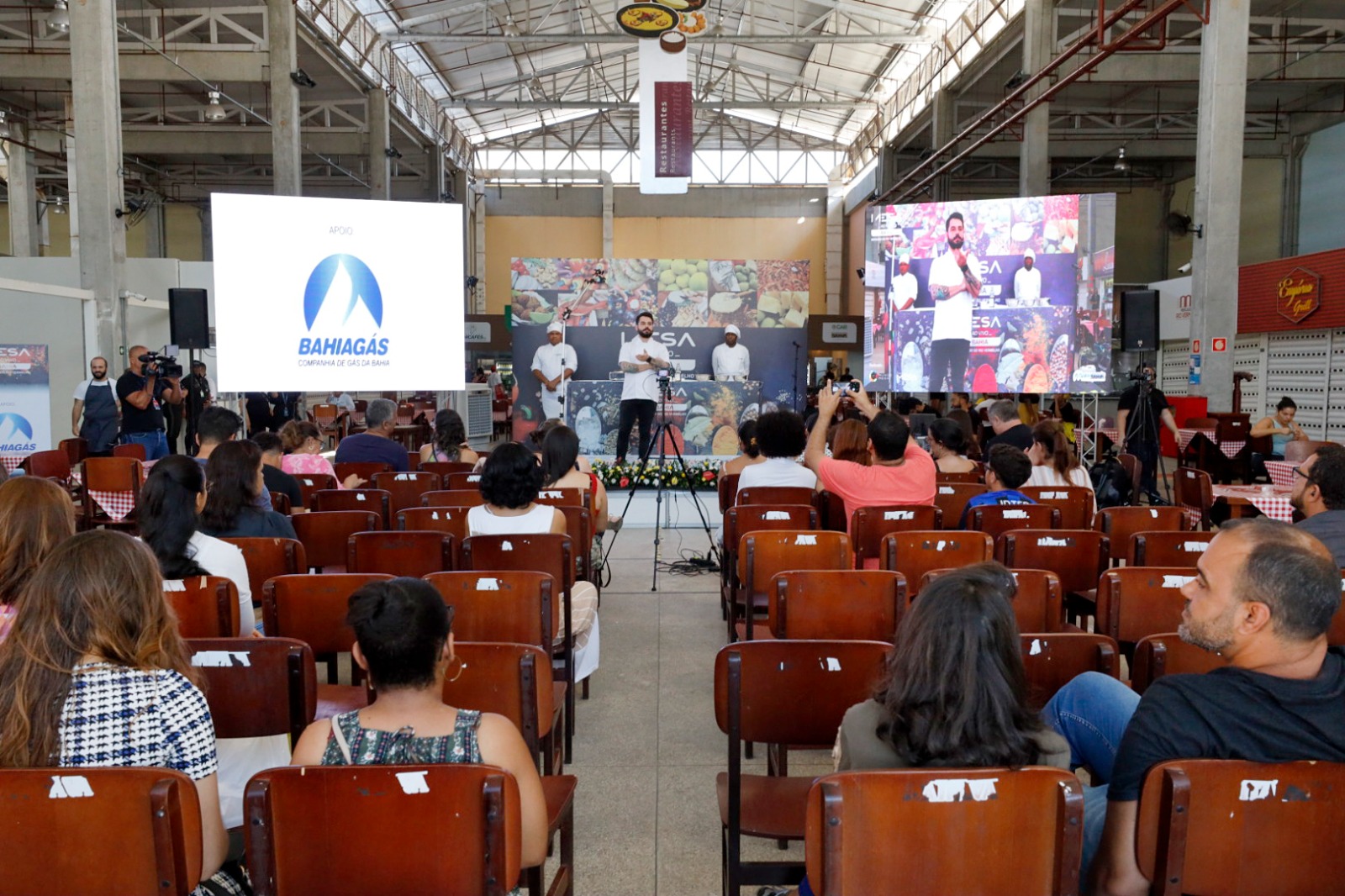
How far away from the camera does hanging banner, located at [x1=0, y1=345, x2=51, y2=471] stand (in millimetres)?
10359

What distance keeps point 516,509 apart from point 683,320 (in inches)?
673

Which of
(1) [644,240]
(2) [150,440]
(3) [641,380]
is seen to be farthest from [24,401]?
(1) [644,240]

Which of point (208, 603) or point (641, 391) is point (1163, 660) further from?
point (641, 391)

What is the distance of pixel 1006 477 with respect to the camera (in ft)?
14.0

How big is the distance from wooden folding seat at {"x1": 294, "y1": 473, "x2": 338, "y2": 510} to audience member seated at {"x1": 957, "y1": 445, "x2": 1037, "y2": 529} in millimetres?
3424

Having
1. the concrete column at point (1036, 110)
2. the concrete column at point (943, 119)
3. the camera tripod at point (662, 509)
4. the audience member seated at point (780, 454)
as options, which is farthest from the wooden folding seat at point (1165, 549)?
the concrete column at point (943, 119)

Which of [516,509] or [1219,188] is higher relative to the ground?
[1219,188]

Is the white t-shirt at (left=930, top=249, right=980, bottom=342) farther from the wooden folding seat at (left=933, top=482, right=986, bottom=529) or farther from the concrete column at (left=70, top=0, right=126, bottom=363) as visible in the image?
the concrete column at (left=70, top=0, right=126, bottom=363)

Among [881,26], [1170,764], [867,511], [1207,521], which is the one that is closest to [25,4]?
[881,26]

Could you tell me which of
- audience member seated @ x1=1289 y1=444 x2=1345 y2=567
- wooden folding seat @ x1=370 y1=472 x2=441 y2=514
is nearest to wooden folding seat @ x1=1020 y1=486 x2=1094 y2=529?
audience member seated @ x1=1289 y1=444 x2=1345 y2=567

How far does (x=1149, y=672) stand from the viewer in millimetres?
2057

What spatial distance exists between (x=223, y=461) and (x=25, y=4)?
1358cm

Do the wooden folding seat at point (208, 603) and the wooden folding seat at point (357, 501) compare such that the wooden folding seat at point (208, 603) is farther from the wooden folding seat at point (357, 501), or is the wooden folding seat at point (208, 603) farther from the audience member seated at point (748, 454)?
the audience member seated at point (748, 454)

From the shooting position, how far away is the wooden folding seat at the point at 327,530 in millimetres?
4160
